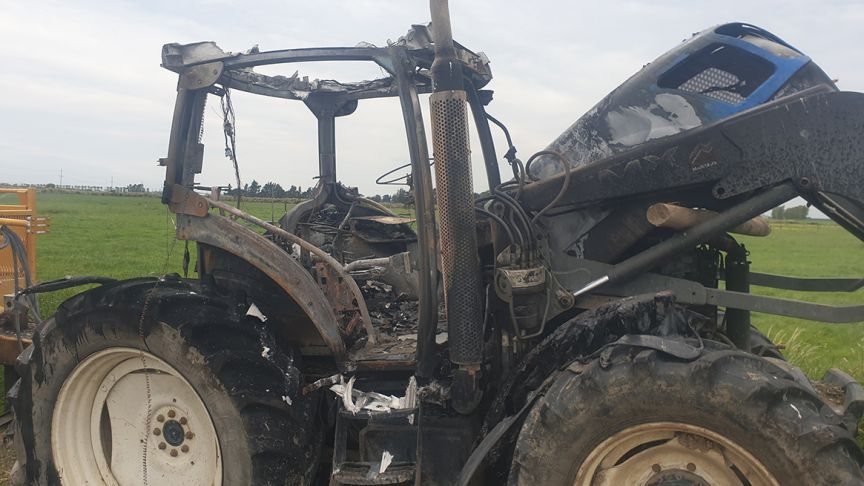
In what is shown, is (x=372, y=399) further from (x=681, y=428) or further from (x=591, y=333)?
(x=681, y=428)

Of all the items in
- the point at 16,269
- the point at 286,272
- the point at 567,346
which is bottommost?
the point at 567,346

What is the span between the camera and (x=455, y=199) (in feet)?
10.1

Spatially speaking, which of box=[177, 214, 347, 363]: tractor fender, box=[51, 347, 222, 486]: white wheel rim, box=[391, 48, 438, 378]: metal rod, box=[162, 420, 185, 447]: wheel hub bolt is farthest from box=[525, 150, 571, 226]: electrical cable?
box=[162, 420, 185, 447]: wheel hub bolt

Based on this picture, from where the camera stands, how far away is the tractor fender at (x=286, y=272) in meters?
3.54

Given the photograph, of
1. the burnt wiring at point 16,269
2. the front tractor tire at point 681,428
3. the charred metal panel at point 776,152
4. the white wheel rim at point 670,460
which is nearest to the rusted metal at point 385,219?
the burnt wiring at point 16,269

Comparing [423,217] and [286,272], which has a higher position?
[423,217]

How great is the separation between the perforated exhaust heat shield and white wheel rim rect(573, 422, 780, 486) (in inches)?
30.6

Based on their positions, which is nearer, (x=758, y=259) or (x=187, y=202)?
(x=187, y=202)

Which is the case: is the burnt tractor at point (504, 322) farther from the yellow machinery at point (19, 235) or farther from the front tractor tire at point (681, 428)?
the yellow machinery at point (19, 235)

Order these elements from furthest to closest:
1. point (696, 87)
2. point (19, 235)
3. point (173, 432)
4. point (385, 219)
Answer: point (19, 235)
point (385, 219)
point (173, 432)
point (696, 87)

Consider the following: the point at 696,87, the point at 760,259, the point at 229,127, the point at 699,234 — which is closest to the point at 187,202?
the point at 229,127

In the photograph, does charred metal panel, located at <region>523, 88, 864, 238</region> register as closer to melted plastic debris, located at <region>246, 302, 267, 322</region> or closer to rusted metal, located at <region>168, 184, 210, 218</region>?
melted plastic debris, located at <region>246, 302, 267, 322</region>

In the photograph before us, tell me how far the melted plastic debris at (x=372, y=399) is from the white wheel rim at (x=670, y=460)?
3.46 feet

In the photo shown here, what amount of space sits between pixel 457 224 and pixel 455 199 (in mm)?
120
